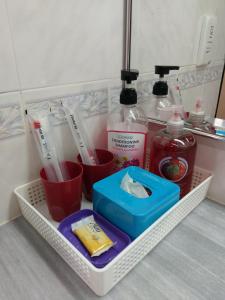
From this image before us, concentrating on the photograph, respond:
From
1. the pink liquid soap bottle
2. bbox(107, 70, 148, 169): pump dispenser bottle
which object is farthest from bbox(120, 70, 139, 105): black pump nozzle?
the pink liquid soap bottle

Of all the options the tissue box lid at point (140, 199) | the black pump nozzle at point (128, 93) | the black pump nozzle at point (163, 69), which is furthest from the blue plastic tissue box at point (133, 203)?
the black pump nozzle at point (163, 69)

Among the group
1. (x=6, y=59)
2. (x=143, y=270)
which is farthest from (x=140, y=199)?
(x=6, y=59)

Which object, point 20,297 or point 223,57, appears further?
point 223,57

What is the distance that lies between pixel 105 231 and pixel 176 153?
0.77 feet

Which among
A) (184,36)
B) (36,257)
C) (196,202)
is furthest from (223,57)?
(36,257)

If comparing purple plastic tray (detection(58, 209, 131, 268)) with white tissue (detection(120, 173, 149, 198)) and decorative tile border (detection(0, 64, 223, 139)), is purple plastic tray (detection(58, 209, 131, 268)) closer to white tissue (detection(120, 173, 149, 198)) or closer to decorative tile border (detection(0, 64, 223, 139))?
white tissue (detection(120, 173, 149, 198))

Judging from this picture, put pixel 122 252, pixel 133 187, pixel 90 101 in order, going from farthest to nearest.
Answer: pixel 90 101 < pixel 133 187 < pixel 122 252

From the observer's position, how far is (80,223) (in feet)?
1.59

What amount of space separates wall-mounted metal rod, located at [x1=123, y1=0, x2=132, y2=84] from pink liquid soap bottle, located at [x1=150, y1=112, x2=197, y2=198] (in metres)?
0.22

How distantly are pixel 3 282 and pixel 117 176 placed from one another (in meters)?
0.28

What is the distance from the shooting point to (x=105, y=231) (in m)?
0.48

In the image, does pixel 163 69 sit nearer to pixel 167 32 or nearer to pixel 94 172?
pixel 167 32

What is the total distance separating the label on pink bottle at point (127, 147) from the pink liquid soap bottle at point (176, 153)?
0.04 m

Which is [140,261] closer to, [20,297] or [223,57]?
[20,297]
